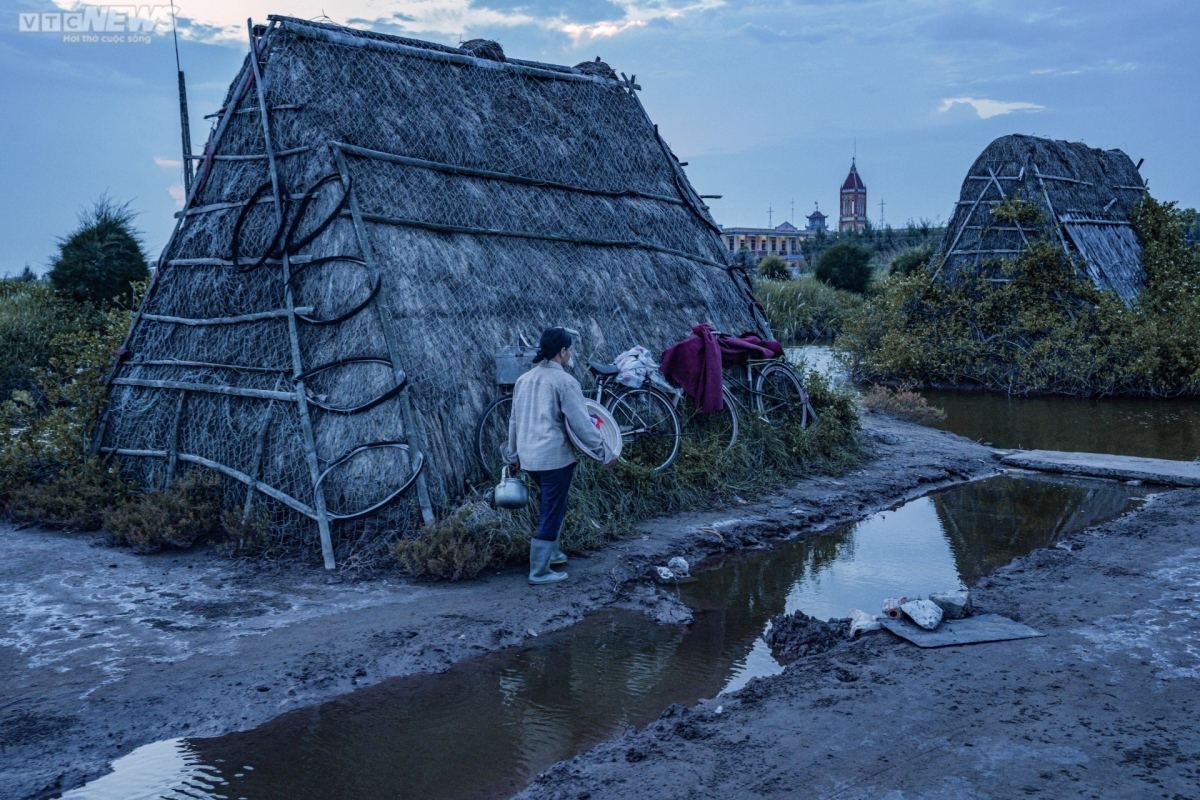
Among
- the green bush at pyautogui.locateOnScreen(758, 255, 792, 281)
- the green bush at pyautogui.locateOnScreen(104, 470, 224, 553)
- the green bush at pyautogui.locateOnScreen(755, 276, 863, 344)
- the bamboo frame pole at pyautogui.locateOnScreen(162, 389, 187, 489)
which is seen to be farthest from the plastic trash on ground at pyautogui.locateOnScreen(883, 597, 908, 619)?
the green bush at pyautogui.locateOnScreen(758, 255, 792, 281)

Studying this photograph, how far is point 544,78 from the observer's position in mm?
10070

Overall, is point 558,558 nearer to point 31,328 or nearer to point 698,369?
point 698,369

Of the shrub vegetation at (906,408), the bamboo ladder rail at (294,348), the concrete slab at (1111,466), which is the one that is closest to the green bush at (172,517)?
the bamboo ladder rail at (294,348)

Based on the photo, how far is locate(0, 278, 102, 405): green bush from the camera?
546 inches

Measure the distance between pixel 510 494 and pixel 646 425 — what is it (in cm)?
242

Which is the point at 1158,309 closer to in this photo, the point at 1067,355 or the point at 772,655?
the point at 1067,355

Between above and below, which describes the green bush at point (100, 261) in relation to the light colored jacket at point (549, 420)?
above

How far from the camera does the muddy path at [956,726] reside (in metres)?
3.69

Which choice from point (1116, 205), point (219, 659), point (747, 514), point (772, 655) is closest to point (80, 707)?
point (219, 659)

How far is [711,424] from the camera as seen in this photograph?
30.9 feet

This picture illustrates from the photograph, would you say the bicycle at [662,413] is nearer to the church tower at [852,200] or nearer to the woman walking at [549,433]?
the woman walking at [549,433]

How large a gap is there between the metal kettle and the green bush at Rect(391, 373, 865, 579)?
24 cm

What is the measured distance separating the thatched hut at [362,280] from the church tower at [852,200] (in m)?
66.0

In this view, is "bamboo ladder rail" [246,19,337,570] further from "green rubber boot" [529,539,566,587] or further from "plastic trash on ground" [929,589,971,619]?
"plastic trash on ground" [929,589,971,619]
